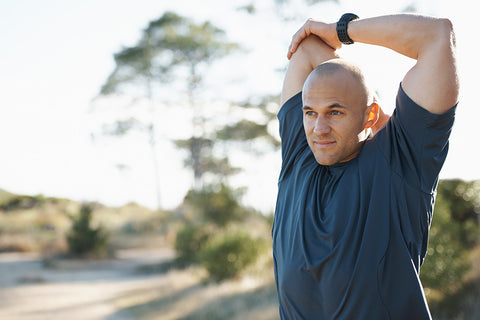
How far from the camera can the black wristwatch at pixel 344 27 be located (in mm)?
1553

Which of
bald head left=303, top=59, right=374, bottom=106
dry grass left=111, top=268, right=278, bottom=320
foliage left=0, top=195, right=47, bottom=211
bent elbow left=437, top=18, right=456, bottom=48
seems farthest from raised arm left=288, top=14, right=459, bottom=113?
foliage left=0, top=195, right=47, bottom=211

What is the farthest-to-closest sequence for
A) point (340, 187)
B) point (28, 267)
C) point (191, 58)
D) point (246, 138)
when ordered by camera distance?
point (191, 58)
point (246, 138)
point (28, 267)
point (340, 187)

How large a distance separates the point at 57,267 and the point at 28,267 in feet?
2.20

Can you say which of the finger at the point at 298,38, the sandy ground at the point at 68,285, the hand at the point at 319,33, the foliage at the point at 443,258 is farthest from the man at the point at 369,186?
the sandy ground at the point at 68,285

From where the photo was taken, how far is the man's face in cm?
136

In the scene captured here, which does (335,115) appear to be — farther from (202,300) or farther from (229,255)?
(229,255)

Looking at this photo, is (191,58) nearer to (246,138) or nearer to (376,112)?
(246,138)

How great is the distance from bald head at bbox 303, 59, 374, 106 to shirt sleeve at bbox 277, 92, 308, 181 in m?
0.22

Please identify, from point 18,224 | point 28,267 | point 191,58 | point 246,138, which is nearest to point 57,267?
point 28,267

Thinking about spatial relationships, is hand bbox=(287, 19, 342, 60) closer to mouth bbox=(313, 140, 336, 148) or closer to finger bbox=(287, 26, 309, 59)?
finger bbox=(287, 26, 309, 59)

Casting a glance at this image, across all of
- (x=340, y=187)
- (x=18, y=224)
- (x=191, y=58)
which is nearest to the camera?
(x=340, y=187)

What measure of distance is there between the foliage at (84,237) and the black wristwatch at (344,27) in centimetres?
1302

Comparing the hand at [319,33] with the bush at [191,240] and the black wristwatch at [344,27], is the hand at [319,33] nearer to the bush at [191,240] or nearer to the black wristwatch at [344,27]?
the black wristwatch at [344,27]

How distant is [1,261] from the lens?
11.7m
